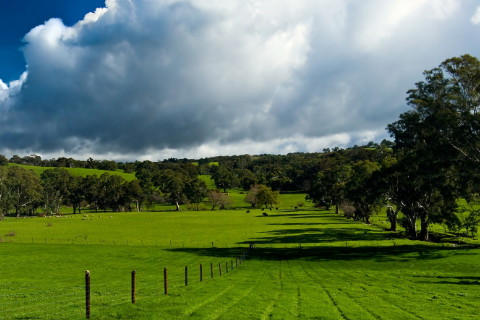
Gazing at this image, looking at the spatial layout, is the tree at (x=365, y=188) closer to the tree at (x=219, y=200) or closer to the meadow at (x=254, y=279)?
the meadow at (x=254, y=279)

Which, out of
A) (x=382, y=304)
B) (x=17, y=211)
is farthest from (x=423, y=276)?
(x=17, y=211)

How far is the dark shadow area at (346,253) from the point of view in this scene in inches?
1945

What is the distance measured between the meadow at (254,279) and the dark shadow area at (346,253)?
0.14 m

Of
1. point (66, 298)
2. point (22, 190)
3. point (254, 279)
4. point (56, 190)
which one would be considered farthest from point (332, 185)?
point (22, 190)

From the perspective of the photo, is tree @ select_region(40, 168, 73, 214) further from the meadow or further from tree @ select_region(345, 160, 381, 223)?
tree @ select_region(345, 160, 381, 223)

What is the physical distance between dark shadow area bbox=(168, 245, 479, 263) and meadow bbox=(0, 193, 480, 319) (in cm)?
14

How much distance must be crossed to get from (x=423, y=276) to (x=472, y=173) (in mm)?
20715

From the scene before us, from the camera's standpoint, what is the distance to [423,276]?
34.7 meters

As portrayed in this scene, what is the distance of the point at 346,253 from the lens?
178ft

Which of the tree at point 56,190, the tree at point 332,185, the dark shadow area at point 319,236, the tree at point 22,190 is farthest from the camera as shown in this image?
the tree at point 56,190

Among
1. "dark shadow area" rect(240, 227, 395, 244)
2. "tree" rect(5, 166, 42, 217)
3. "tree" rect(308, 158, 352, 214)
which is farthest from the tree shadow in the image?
"tree" rect(5, 166, 42, 217)

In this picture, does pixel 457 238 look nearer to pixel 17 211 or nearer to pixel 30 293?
pixel 30 293

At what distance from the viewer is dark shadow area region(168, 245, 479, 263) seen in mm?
49406

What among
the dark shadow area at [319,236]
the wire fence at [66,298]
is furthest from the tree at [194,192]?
the wire fence at [66,298]
